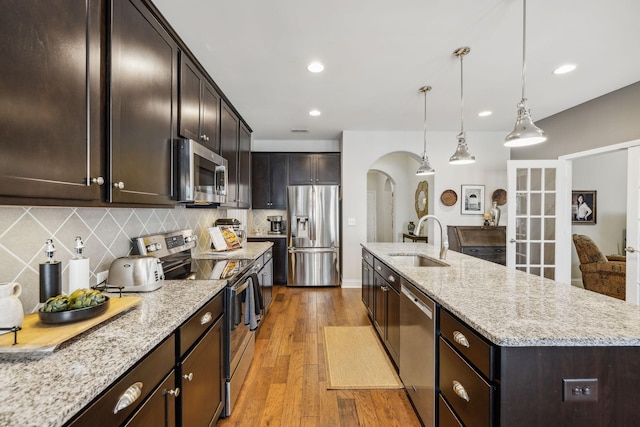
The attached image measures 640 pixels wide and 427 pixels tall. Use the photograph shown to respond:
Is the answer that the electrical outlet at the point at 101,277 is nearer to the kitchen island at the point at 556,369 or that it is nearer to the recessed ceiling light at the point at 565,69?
the kitchen island at the point at 556,369

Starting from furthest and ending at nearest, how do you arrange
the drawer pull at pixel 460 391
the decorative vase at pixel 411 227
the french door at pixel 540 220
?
the decorative vase at pixel 411 227
the french door at pixel 540 220
the drawer pull at pixel 460 391

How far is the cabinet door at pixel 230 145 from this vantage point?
116 inches

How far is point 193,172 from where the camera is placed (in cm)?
195

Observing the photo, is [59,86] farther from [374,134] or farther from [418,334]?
[374,134]

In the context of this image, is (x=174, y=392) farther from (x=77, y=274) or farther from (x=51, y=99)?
(x=51, y=99)

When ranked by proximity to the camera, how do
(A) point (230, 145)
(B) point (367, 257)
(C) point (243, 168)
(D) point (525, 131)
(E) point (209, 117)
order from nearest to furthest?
1. (D) point (525, 131)
2. (E) point (209, 117)
3. (A) point (230, 145)
4. (B) point (367, 257)
5. (C) point (243, 168)

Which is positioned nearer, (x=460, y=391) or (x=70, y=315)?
(x=70, y=315)

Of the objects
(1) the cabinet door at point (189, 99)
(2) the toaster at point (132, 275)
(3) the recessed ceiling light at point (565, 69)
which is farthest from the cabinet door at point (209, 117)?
(3) the recessed ceiling light at point (565, 69)

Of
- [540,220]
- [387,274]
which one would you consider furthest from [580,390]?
[540,220]

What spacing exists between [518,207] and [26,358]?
4.81m

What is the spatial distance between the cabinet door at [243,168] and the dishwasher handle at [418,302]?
7.49 ft

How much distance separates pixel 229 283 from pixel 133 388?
95 cm

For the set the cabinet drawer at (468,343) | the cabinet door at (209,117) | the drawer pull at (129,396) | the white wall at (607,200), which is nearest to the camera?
the drawer pull at (129,396)

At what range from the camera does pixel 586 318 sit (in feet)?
3.69
